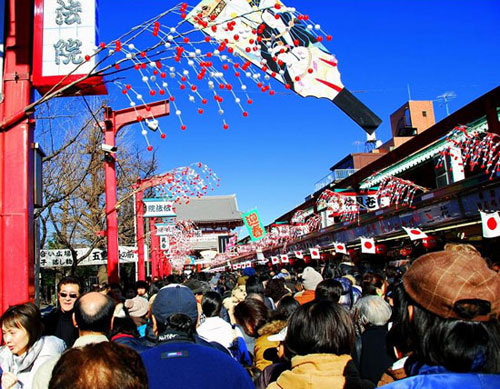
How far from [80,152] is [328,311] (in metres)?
12.9

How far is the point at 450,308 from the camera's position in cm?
164

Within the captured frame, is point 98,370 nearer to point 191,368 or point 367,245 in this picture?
point 191,368

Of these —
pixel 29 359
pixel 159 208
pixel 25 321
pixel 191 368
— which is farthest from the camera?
pixel 159 208

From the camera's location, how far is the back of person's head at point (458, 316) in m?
1.60

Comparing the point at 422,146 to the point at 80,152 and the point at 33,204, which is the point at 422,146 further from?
the point at 33,204

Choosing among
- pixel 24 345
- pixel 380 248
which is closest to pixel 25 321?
pixel 24 345

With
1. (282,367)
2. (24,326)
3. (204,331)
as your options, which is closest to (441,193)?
(204,331)

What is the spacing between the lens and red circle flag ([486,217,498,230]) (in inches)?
348

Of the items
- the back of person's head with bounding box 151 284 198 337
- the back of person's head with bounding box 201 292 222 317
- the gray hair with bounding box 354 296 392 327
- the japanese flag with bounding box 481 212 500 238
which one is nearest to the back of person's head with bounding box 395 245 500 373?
the back of person's head with bounding box 151 284 198 337

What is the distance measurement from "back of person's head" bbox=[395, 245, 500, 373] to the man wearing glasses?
426cm

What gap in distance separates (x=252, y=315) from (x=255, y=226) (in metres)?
20.8

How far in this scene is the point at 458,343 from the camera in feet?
5.27

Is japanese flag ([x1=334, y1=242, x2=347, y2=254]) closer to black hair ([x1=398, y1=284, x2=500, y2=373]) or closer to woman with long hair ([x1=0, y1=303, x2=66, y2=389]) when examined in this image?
woman with long hair ([x1=0, y1=303, x2=66, y2=389])

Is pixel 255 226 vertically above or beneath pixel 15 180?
above
